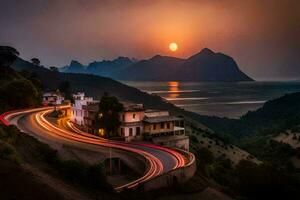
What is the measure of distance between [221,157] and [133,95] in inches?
4703

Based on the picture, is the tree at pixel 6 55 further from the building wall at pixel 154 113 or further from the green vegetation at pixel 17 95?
the building wall at pixel 154 113

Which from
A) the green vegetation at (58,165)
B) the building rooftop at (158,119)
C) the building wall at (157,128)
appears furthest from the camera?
the building wall at (157,128)

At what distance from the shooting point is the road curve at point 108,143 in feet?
99.6

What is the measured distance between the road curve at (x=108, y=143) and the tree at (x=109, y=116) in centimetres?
158

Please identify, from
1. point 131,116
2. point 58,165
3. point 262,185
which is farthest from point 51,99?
point 262,185

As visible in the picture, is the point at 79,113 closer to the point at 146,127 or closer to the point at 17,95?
the point at 146,127

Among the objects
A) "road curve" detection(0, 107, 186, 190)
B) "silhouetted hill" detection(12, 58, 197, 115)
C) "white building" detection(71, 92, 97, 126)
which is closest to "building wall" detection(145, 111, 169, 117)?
"road curve" detection(0, 107, 186, 190)

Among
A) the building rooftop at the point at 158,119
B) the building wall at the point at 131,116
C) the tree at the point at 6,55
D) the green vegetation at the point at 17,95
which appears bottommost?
the building rooftop at the point at 158,119

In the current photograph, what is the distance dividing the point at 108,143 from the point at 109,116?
4530 mm

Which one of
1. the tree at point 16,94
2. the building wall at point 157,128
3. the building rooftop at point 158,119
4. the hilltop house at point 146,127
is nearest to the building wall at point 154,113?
the hilltop house at point 146,127

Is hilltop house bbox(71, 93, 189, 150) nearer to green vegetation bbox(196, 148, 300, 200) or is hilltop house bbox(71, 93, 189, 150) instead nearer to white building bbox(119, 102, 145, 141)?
white building bbox(119, 102, 145, 141)

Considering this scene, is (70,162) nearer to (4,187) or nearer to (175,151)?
(4,187)

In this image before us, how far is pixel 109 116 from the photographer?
4200cm

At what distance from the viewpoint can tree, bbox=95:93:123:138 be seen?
1645 inches
